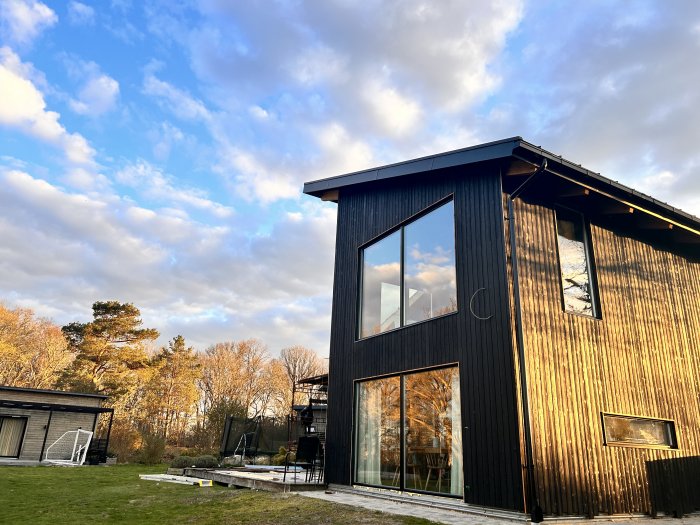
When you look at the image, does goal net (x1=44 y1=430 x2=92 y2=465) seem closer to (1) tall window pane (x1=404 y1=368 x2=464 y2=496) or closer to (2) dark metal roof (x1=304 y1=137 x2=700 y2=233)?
(1) tall window pane (x1=404 y1=368 x2=464 y2=496)

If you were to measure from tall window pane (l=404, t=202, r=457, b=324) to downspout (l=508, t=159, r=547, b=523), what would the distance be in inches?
40.4

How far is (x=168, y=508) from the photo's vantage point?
20.0 ft

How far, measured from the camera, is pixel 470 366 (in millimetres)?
6133

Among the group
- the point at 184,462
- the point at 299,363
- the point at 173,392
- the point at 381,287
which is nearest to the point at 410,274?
the point at 381,287

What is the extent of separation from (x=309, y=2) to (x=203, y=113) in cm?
476

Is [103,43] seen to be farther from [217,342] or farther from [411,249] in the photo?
[217,342]

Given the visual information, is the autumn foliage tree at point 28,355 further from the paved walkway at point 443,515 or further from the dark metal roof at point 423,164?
the paved walkway at point 443,515

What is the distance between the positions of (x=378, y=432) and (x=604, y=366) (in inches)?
141

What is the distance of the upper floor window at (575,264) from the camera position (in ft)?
21.7

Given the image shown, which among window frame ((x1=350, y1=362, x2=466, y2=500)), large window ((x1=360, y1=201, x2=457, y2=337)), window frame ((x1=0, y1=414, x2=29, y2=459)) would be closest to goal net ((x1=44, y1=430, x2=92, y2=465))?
window frame ((x1=0, y1=414, x2=29, y2=459))

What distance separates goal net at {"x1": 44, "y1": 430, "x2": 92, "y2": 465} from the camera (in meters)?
18.8

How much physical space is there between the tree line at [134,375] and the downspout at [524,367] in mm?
17846

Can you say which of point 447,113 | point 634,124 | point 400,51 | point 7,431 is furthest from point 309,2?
point 7,431

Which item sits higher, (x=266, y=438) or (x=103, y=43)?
(x=103, y=43)
